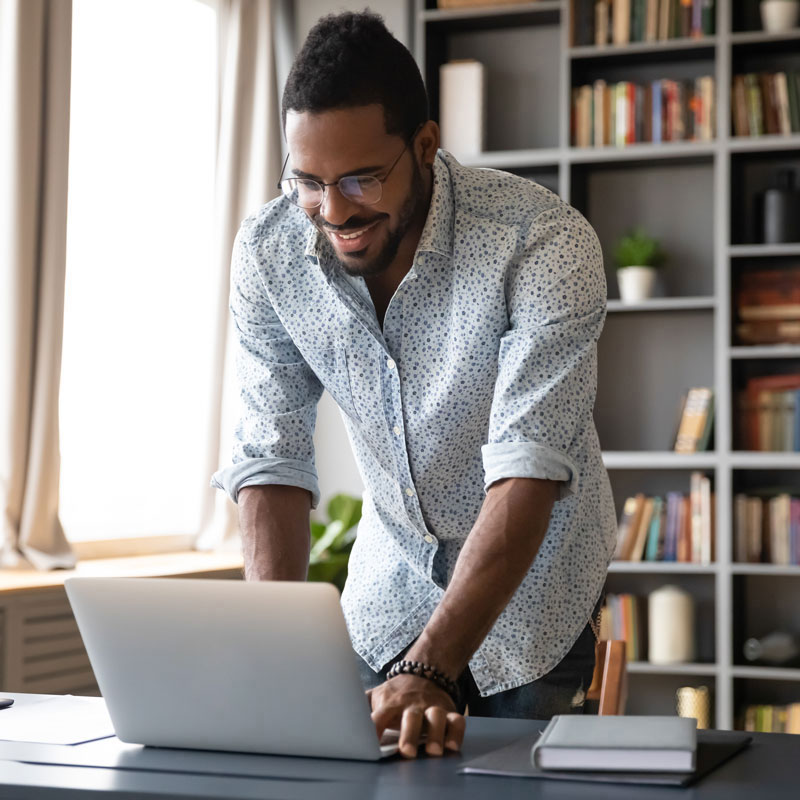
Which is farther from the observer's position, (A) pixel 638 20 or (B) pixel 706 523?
(A) pixel 638 20

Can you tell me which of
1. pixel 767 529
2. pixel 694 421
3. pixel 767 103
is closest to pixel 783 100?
pixel 767 103

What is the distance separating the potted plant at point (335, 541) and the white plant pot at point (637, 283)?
1.07 m

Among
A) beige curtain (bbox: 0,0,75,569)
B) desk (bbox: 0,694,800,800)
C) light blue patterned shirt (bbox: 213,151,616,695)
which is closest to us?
desk (bbox: 0,694,800,800)

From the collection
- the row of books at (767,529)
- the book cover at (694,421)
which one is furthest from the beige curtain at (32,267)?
the row of books at (767,529)

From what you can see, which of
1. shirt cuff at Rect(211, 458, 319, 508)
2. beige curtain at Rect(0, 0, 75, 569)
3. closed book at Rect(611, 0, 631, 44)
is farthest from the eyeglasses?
closed book at Rect(611, 0, 631, 44)

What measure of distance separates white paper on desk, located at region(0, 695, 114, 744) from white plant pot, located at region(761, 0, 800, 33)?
10.1 ft

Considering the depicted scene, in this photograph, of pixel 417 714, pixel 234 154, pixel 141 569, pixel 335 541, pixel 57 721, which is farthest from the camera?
pixel 234 154

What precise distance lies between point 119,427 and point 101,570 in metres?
0.66

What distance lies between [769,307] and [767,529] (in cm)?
67

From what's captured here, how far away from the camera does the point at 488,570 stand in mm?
1310

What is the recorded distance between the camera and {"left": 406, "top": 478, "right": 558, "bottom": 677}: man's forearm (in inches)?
48.1

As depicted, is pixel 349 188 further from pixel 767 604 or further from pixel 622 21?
pixel 767 604

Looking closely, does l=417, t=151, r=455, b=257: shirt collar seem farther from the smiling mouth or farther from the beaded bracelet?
the beaded bracelet

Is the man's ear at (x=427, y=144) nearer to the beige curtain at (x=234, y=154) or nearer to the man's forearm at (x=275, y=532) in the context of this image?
the man's forearm at (x=275, y=532)
